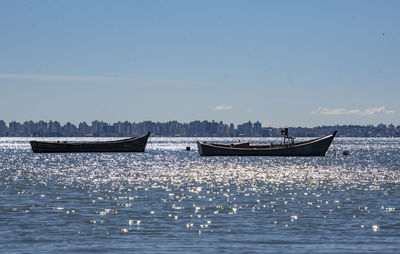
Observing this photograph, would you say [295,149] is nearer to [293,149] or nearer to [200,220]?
[293,149]

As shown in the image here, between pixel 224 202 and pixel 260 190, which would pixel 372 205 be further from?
pixel 260 190

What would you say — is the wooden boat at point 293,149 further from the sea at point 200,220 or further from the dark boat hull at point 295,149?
the sea at point 200,220

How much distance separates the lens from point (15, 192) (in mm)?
59469

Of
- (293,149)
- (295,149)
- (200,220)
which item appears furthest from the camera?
(293,149)

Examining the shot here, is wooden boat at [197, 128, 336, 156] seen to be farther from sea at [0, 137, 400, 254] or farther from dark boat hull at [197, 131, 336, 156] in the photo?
sea at [0, 137, 400, 254]

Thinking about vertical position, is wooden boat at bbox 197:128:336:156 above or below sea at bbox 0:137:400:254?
above

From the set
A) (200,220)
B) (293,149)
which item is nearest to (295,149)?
(293,149)

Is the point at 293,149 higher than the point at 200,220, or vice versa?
the point at 293,149

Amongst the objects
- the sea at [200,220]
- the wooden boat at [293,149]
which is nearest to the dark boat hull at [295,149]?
the wooden boat at [293,149]

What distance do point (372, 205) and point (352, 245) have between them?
18.5m

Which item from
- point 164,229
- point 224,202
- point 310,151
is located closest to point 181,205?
point 224,202

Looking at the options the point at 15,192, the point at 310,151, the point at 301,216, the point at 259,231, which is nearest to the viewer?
the point at 259,231

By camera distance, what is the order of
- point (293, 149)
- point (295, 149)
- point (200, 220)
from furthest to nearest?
1. point (293, 149)
2. point (295, 149)
3. point (200, 220)

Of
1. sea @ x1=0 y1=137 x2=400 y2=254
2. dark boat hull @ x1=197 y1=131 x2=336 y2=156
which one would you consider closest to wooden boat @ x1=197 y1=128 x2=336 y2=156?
dark boat hull @ x1=197 y1=131 x2=336 y2=156
